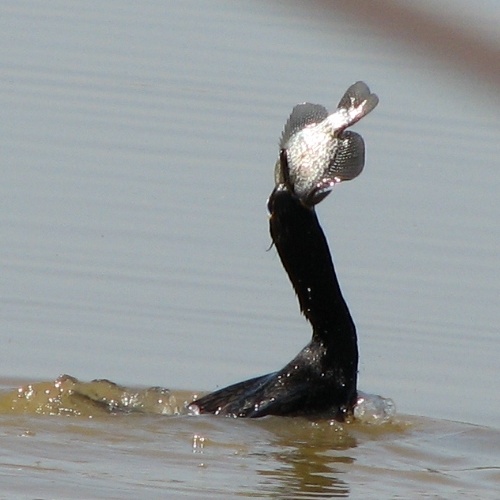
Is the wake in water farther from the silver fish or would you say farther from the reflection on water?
the silver fish

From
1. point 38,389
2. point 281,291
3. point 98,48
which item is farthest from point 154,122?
point 38,389

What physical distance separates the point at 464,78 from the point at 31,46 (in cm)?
1004

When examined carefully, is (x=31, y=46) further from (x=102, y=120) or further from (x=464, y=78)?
(x=464, y=78)

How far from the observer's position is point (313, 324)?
508 cm

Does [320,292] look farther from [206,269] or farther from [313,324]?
[206,269]

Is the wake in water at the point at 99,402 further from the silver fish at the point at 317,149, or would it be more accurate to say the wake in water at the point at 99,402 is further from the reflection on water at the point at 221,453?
the silver fish at the point at 317,149

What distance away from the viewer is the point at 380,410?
207 inches

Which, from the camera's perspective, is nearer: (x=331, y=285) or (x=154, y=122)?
(x=331, y=285)

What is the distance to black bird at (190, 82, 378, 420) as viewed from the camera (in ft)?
15.7

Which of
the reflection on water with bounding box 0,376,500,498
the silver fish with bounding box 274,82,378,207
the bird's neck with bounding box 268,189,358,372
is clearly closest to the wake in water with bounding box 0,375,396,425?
the reflection on water with bounding box 0,376,500,498

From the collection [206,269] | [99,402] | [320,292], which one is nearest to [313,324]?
[320,292]

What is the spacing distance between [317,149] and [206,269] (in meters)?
2.58

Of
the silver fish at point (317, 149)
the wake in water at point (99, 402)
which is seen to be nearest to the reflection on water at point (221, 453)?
the wake in water at point (99, 402)

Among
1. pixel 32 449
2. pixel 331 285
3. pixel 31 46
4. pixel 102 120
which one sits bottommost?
pixel 32 449
